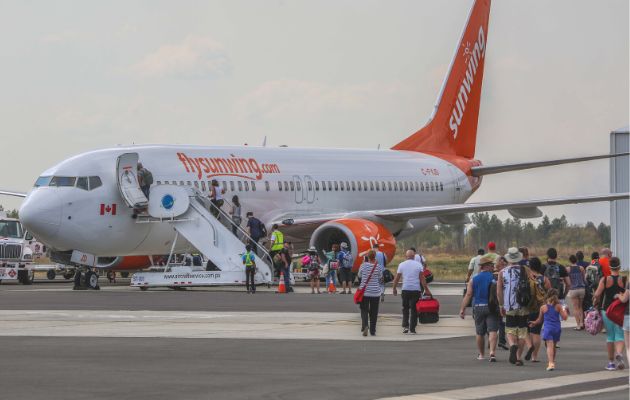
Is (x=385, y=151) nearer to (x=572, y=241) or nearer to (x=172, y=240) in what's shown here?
(x=172, y=240)

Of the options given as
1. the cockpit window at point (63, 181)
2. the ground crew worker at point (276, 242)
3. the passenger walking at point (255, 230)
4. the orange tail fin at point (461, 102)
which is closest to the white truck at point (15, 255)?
the cockpit window at point (63, 181)

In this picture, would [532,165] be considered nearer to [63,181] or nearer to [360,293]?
[63,181]

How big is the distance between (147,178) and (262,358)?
1930 centimetres

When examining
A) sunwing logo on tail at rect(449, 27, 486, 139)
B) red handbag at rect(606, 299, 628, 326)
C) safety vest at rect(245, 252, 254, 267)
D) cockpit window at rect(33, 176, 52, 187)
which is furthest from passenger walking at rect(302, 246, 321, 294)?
red handbag at rect(606, 299, 628, 326)

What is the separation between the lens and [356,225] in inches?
1556

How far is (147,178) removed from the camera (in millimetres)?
37094

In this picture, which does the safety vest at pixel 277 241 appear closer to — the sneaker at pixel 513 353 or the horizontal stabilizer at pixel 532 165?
the horizontal stabilizer at pixel 532 165

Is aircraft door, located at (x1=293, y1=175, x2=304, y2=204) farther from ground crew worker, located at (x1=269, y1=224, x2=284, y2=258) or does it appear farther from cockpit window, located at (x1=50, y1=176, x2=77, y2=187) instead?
cockpit window, located at (x1=50, y1=176, x2=77, y2=187)

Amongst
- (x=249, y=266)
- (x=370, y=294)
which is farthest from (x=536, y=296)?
(x=249, y=266)

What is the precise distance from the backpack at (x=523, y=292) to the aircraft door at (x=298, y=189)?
24.1 metres

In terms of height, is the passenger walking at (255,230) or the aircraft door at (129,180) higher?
the aircraft door at (129,180)

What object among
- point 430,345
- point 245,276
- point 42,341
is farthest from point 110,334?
point 245,276

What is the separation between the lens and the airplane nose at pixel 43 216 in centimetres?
3531

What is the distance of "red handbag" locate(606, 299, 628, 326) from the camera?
56.7 ft
